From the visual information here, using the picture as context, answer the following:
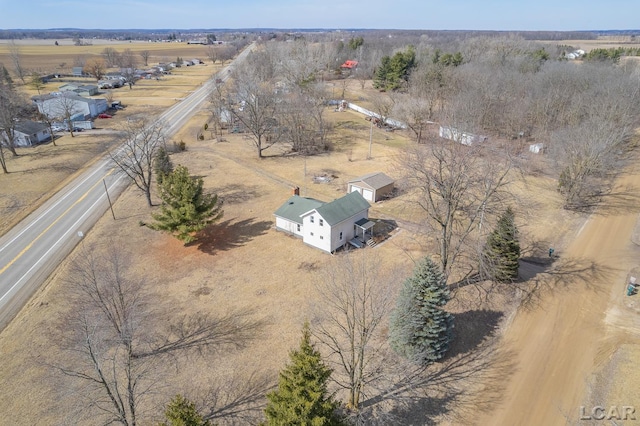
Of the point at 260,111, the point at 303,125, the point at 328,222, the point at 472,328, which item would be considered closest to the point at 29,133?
the point at 260,111

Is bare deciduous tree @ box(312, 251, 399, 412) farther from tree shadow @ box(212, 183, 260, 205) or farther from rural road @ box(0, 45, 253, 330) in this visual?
rural road @ box(0, 45, 253, 330)

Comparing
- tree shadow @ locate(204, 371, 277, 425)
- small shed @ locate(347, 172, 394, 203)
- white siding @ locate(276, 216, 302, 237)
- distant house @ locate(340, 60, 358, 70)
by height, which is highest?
distant house @ locate(340, 60, 358, 70)

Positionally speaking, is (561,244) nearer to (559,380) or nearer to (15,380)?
(559,380)

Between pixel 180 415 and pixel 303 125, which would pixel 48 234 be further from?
pixel 303 125

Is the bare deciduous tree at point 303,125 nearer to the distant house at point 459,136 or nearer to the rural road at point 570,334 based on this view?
the distant house at point 459,136

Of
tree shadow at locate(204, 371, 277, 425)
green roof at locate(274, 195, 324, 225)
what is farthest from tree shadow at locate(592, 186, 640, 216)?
tree shadow at locate(204, 371, 277, 425)

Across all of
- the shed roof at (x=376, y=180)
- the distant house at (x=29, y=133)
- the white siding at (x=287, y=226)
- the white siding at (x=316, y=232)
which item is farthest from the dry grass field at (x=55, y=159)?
the shed roof at (x=376, y=180)
